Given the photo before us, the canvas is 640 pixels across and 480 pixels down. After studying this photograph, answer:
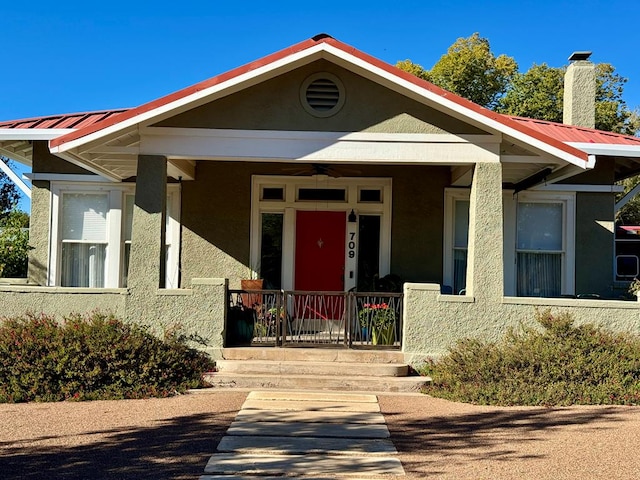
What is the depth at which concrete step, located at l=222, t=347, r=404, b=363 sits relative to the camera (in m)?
9.98

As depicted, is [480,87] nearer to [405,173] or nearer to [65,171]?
A: [405,173]

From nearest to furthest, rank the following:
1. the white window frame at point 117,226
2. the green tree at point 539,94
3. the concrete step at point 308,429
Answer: the concrete step at point 308,429 < the white window frame at point 117,226 < the green tree at point 539,94

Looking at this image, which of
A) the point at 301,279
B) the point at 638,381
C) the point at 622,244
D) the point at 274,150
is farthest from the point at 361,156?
the point at 622,244

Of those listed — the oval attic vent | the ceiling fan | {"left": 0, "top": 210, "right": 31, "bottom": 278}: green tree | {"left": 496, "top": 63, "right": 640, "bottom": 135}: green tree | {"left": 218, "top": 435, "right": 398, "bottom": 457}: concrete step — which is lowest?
{"left": 218, "top": 435, "right": 398, "bottom": 457}: concrete step

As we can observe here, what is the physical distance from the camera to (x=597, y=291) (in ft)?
41.5

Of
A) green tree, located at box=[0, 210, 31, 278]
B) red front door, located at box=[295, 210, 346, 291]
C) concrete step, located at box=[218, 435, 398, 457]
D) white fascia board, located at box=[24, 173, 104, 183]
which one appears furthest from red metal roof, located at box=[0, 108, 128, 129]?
concrete step, located at box=[218, 435, 398, 457]

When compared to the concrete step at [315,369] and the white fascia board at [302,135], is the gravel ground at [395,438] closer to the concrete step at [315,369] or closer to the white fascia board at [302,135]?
the concrete step at [315,369]

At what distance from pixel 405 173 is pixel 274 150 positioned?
11.5 feet

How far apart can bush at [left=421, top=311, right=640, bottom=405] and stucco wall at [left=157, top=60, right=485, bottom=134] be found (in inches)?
137

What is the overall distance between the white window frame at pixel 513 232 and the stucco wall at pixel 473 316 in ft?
9.00

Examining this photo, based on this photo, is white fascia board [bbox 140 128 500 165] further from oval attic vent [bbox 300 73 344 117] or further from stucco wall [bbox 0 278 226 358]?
stucco wall [bbox 0 278 226 358]

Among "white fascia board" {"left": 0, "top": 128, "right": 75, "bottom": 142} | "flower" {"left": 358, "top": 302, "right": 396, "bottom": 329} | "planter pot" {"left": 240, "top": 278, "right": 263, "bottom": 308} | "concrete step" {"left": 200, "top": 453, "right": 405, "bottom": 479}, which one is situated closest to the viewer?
"concrete step" {"left": 200, "top": 453, "right": 405, "bottom": 479}

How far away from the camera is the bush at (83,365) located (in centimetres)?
883

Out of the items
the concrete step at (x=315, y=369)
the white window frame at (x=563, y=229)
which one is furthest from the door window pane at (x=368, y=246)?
the concrete step at (x=315, y=369)
